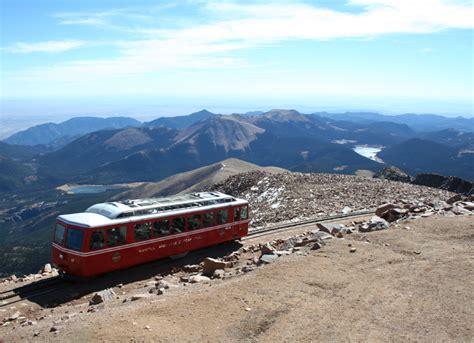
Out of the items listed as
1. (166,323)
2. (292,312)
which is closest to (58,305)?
(166,323)

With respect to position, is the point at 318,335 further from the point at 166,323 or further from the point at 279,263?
the point at 279,263

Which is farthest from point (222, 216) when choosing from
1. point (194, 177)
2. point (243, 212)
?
point (194, 177)

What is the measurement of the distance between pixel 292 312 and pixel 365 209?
25.9 metres

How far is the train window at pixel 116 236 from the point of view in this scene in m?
20.2

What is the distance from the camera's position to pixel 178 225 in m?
23.4

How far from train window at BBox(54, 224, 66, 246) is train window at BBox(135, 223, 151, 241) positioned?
3.39 meters

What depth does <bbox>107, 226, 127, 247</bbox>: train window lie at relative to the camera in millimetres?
20250

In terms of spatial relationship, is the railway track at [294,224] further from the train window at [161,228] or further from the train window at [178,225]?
the train window at [161,228]

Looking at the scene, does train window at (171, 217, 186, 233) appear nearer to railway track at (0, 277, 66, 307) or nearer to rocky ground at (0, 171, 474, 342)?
rocky ground at (0, 171, 474, 342)

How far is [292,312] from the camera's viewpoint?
14.1m

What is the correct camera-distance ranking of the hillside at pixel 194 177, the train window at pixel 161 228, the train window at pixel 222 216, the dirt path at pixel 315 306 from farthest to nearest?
the hillside at pixel 194 177
the train window at pixel 222 216
the train window at pixel 161 228
the dirt path at pixel 315 306

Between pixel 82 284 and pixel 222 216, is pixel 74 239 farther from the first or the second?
pixel 222 216

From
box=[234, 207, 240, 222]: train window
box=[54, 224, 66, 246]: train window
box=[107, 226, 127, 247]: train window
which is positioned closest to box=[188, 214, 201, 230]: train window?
box=[234, 207, 240, 222]: train window

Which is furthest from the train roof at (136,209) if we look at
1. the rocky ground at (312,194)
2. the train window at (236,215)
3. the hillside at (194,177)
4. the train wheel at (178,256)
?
the hillside at (194,177)
